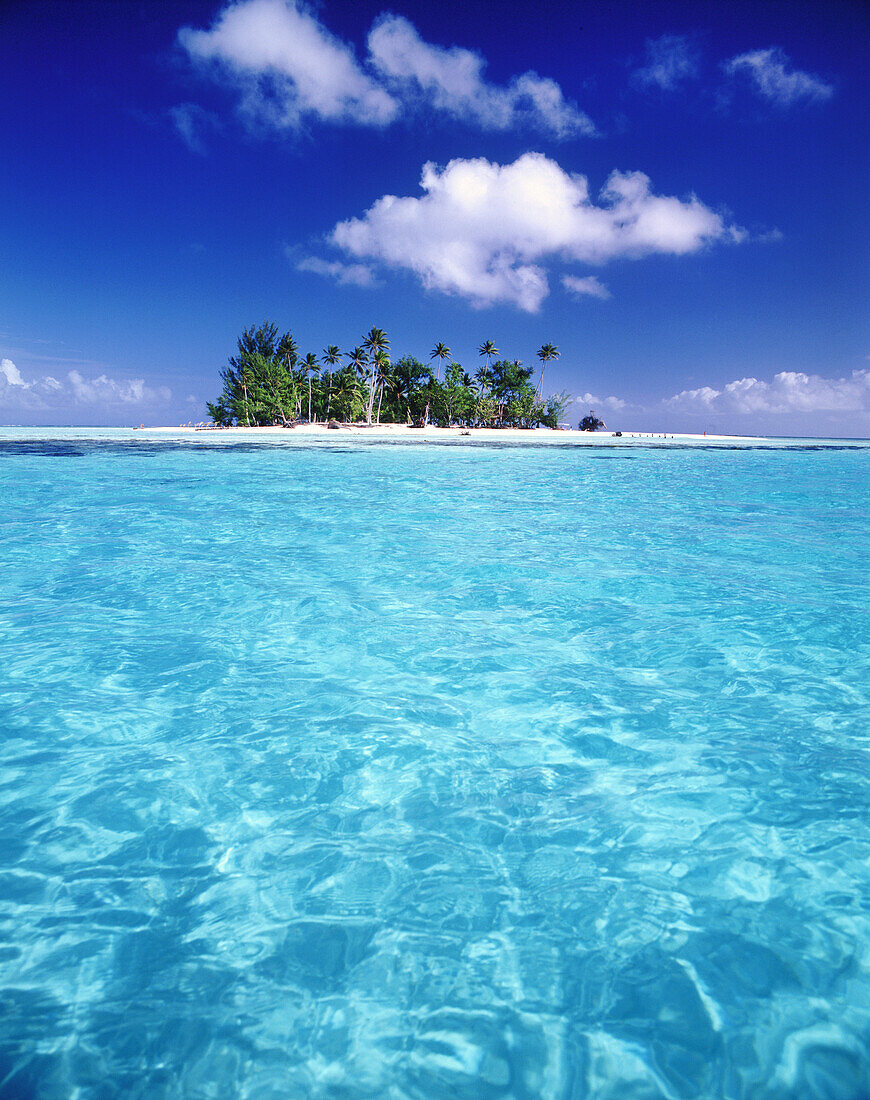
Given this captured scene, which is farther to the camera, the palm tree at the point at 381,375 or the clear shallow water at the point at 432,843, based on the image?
the palm tree at the point at 381,375

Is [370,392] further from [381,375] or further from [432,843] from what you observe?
[432,843]

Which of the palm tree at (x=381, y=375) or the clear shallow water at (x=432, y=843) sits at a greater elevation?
the palm tree at (x=381, y=375)

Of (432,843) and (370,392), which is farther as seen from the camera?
(370,392)

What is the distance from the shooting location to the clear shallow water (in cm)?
210

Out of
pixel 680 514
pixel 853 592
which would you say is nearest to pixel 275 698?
pixel 853 592

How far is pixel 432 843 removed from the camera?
10.00ft

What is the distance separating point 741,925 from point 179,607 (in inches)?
244

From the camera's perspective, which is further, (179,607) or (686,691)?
(179,607)

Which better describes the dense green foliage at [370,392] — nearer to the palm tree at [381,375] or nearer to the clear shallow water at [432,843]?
the palm tree at [381,375]

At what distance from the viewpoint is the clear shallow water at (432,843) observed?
82.7 inches

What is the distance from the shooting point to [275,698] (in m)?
4.56

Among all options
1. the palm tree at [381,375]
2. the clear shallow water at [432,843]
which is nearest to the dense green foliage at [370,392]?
the palm tree at [381,375]

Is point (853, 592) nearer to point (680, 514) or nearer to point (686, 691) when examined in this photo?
point (686, 691)

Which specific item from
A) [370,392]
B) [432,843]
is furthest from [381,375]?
[432,843]
